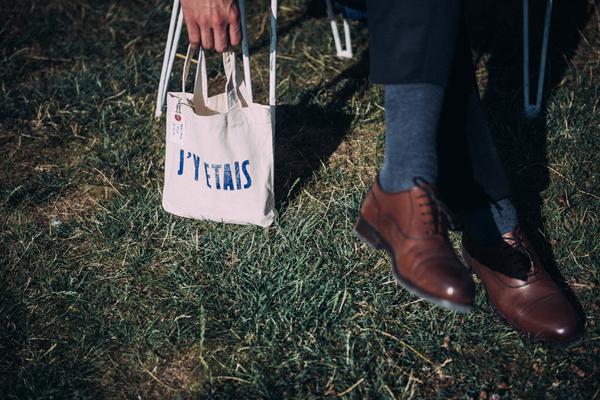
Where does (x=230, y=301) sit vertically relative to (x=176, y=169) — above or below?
below

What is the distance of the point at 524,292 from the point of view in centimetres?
203

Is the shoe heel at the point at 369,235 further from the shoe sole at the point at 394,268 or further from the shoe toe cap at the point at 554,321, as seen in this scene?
the shoe toe cap at the point at 554,321

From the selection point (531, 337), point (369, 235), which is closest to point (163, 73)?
point (369, 235)

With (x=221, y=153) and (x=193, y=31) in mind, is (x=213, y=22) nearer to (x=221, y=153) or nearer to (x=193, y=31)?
(x=193, y=31)

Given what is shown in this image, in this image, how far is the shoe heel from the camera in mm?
1984

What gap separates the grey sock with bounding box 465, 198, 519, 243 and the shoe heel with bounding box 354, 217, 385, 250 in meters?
0.35

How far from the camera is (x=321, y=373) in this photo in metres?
1.94

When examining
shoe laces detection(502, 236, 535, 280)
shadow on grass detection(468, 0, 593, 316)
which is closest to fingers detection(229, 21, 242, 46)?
shoe laces detection(502, 236, 535, 280)

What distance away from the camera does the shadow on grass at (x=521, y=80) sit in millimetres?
2496

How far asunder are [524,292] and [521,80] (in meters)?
1.42

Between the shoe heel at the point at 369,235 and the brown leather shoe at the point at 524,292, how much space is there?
0.37 meters

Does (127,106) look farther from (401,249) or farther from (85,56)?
(401,249)

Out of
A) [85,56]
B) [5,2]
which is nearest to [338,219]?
[85,56]

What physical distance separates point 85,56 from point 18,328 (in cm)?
172
